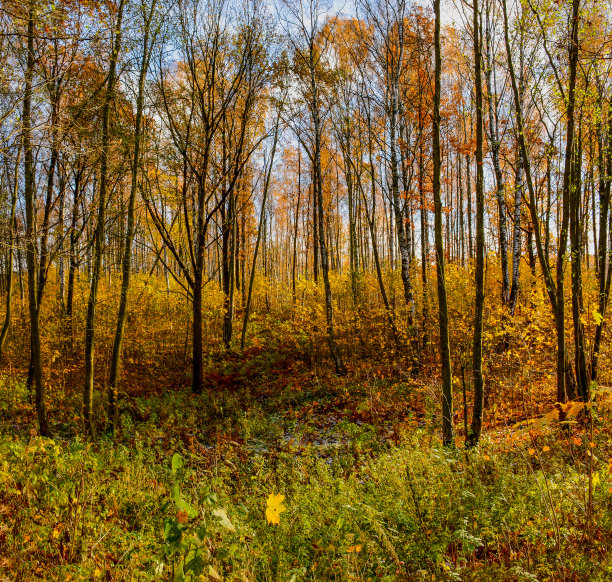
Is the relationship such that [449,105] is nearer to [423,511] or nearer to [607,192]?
[607,192]

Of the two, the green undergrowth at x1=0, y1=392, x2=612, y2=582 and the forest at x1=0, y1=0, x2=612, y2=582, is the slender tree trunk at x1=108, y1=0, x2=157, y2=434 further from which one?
the green undergrowth at x1=0, y1=392, x2=612, y2=582

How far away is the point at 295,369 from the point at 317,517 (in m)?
7.58

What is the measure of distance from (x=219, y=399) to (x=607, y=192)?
8.40 m

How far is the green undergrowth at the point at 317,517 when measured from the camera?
250cm

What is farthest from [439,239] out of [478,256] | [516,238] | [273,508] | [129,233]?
[516,238]

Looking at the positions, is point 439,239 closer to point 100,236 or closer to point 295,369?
point 100,236

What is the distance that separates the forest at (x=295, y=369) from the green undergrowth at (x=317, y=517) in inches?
1.2

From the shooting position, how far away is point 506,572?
242 cm

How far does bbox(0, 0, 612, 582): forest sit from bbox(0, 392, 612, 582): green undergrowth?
0.03m

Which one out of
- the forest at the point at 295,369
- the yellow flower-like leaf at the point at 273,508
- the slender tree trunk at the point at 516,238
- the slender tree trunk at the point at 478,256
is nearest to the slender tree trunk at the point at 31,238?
the forest at the point at 295,369

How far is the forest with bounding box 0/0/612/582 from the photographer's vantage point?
113 inches

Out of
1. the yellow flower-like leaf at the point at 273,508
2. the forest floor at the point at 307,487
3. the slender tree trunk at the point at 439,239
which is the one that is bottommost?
the forest floor at the point at 307,487

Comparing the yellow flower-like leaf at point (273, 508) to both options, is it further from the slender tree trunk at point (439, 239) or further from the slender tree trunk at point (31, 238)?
the slender tree trunk at point (31, 238)

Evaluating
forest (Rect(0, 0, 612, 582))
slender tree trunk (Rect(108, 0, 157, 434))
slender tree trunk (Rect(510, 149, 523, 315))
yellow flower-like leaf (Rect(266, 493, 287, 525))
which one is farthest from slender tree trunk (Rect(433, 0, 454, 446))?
slender tree trunk (Rect(510, 149, 523, 315))
